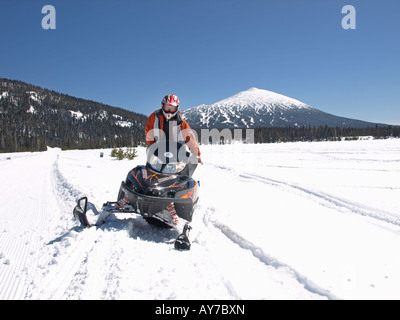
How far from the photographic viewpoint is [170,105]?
419 centimetres

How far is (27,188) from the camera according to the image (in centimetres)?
756

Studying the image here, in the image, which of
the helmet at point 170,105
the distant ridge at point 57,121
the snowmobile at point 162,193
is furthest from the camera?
the distant ridge at point 57,121

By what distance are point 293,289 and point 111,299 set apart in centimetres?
156

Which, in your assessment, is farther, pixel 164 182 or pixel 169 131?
pixel 169 131

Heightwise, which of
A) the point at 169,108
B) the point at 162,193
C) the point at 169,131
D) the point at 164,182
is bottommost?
the point at 162,193

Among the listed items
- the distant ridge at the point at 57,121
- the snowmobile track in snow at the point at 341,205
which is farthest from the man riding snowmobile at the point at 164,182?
the distant ridge at the point at 57,121

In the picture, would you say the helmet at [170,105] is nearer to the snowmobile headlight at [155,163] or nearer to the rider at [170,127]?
the rider at [170,127]

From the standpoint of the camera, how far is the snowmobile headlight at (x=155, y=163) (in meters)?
3.80

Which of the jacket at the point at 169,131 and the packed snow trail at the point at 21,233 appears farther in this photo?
the jacket at the point at 169,131

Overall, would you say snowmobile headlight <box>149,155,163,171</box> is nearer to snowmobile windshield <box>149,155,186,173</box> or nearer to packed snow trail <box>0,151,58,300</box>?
snowmobile windshield <box>149,155,186,173</box>

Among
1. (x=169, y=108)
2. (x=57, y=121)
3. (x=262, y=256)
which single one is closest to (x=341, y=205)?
(x=262, y=256)

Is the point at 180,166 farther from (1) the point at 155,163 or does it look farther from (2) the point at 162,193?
(2) the point at 162,193

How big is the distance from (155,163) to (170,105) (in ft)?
3.47
